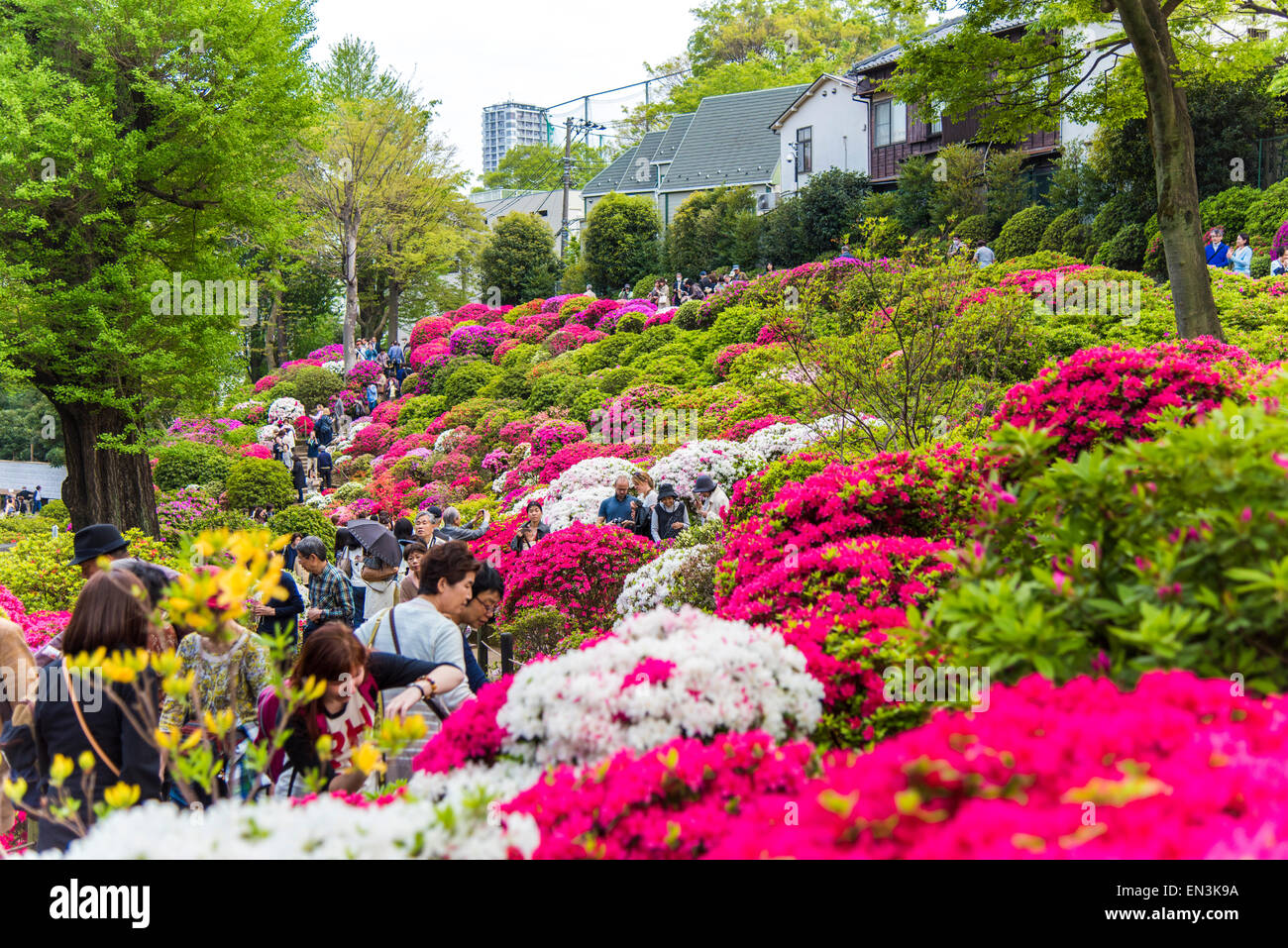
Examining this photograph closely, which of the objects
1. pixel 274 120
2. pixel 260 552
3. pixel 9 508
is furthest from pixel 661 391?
pixel 9 508

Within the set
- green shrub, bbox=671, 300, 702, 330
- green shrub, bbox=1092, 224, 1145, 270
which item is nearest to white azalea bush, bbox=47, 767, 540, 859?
green shrub, bbox=1092, 224, 1145, 270

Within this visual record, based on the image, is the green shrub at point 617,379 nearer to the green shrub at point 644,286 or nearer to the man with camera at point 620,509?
the man with camera at point 620,509

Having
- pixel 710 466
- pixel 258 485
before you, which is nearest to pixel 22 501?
pixel 258 485

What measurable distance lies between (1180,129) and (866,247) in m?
3.15

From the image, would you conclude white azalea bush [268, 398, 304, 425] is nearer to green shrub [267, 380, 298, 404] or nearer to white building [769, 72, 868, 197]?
green shrub [267, 380, 298, 404]

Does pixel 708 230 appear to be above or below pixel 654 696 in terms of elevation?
above

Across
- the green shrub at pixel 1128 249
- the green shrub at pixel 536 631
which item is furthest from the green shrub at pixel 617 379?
the green shrub at pixel 536 631

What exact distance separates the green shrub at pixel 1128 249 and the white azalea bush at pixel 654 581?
50.5 ft

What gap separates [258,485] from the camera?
19.0m

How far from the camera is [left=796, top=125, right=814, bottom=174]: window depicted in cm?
3559

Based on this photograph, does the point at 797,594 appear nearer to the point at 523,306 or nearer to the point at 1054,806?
the point at 1054,806

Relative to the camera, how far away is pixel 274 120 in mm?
14062

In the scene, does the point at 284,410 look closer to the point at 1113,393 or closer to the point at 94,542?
the point at 94,542

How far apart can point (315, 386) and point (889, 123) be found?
21985 mm
